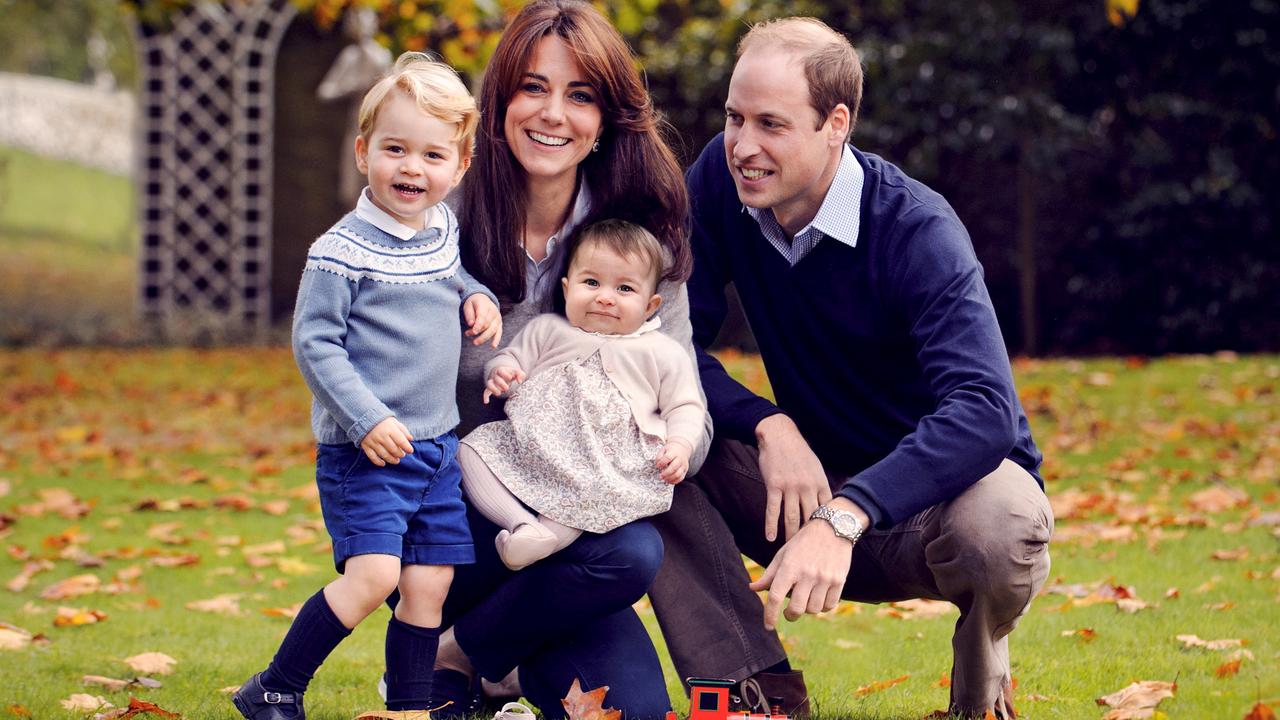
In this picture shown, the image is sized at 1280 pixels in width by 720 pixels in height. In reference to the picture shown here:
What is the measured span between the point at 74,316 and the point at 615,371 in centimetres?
1167

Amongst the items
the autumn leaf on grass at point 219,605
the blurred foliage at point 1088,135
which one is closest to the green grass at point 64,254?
the blurred foliage at point 1088,135

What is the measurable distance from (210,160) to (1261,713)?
11.9m

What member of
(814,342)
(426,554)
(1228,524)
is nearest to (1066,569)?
(1228,524)

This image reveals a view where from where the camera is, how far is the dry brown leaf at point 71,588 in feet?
15.2

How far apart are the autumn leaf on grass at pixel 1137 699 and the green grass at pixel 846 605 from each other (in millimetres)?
46

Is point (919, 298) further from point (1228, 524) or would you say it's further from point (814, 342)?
point (1228, 524)

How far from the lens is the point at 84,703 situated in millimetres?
3295

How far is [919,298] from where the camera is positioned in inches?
120

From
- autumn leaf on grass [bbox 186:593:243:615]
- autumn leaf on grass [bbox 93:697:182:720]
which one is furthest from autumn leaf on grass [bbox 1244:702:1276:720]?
autumn leaf on grass [bbox 186:593:243:615]

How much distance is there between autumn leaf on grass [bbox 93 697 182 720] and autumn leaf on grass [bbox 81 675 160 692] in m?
0.27

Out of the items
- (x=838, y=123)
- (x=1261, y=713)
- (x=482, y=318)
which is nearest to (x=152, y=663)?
(x=482, y=318)

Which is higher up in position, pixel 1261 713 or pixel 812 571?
pixel 812 571

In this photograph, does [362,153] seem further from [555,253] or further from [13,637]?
[13,637]

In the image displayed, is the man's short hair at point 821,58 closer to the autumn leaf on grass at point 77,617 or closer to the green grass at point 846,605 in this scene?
the green grass at point 846,605
